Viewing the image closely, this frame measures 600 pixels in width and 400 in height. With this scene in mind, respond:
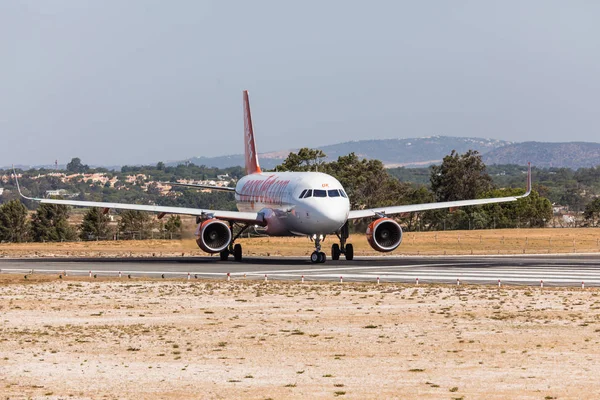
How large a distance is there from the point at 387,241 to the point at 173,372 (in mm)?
34924

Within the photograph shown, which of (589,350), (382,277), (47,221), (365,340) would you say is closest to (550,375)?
(589,350)

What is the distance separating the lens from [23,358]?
23406mm

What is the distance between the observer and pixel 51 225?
388 ft

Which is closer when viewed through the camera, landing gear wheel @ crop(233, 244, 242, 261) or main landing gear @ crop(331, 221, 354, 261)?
landing gear wheel @ crop(233, 244, 242, 261)

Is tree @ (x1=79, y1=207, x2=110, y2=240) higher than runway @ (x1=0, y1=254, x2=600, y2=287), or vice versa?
runway @ (x1=0, y1=254, x2=600, y2=287)

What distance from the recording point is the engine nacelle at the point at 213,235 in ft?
177

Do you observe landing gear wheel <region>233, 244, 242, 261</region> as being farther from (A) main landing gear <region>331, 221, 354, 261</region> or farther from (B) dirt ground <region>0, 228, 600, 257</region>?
(A) main landing gear <region>331, 221, 354, 261</region>

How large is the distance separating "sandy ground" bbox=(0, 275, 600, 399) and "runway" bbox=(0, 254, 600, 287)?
4320 millimetres

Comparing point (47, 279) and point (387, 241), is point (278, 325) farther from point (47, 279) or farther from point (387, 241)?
point (387, 241)

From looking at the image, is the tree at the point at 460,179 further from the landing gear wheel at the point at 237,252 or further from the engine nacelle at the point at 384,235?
the landing gear wheel at the point at 237,252

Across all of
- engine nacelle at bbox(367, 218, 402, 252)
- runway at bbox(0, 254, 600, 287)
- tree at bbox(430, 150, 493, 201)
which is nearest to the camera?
runway at bbox(0, 254, 600, 287)

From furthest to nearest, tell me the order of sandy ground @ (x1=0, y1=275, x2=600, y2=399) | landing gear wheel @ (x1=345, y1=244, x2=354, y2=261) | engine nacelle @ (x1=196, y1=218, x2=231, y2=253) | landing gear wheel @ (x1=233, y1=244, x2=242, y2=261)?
1. landing gear wheel @ (x1=345, y1=244, x2=354, y2=261)
2. landing gear wheel @ (x1=233, y1=244, x2=242, y2=261)
3. engine nacelle @ (x1=196, y1=218, x2=231, y2=253)
4. sandy ground @ (x1=0, y1=275, x2=600, y2=399)

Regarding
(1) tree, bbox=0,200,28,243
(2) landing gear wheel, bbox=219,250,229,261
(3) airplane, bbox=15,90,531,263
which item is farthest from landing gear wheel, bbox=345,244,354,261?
(1) tree, bbox=0,200,28,243

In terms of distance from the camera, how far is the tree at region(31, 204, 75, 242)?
113m
